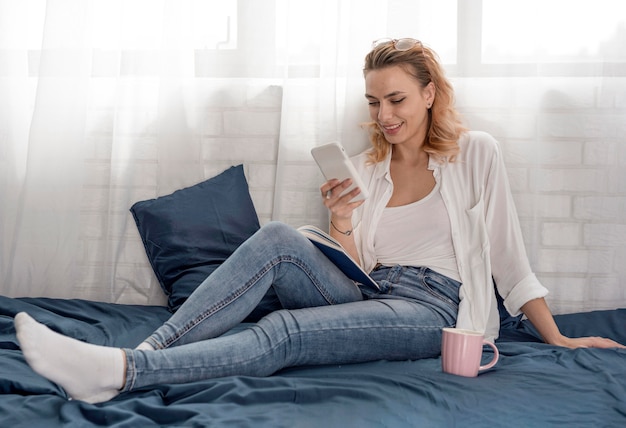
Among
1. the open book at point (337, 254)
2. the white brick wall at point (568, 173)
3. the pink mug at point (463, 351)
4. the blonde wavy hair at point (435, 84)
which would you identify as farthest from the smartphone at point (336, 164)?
the white brick wall at point (568, 173)

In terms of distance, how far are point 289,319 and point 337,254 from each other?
0.26m

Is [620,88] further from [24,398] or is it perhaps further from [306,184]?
[24,398]

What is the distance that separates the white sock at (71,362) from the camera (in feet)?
4.12

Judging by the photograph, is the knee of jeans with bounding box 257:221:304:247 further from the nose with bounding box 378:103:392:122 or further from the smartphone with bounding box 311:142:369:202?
the nose with bounding box 378:103:392:122

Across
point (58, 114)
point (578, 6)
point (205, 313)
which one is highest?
point (578, 6)

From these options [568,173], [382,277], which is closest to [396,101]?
[382,277]

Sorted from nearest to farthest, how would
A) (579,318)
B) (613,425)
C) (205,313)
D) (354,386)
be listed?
(613,425) → (354,386) → (205,313) → (579,318)

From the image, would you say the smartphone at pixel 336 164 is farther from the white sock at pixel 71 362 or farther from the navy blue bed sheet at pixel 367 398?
the white sock at pixel 71 362

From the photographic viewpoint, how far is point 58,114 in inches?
88.2

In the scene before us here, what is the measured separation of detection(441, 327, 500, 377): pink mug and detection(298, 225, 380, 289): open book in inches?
11.6

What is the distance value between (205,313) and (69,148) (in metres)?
1.03

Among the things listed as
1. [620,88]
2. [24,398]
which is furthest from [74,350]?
[620,88]

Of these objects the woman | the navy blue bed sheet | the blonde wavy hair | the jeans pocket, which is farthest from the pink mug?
the blonde wavy hair

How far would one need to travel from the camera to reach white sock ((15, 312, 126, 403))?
4.12ft
